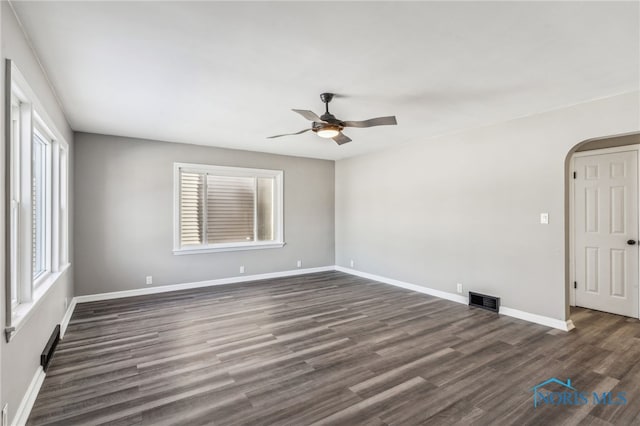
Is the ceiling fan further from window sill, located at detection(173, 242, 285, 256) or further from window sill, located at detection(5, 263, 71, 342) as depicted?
window sill, located at detection(173, 242, 285, 256)

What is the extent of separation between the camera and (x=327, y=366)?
283cm

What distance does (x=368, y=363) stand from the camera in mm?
2879

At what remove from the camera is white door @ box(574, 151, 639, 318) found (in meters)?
4.05

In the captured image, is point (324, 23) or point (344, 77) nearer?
point (324, 23)

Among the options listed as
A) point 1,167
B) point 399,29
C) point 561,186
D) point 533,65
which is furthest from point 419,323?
point 1,167

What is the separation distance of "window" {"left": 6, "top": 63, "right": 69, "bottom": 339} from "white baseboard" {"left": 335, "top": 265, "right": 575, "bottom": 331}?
15.9 feet

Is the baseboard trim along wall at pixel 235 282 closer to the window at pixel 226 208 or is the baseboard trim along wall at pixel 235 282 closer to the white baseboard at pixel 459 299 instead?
the white baseboard at pixel 459 299

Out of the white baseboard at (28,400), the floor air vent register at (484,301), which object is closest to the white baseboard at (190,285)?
the white baseboard at (28,400)

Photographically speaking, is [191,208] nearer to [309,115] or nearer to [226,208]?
[226,208]

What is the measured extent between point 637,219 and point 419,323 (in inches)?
119

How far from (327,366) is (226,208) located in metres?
3.98

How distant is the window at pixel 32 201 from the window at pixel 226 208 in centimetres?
184

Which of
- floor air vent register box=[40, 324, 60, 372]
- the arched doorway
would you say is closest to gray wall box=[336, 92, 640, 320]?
the arched doorway

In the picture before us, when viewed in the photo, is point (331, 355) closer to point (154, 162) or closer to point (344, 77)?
point (344, 77)
